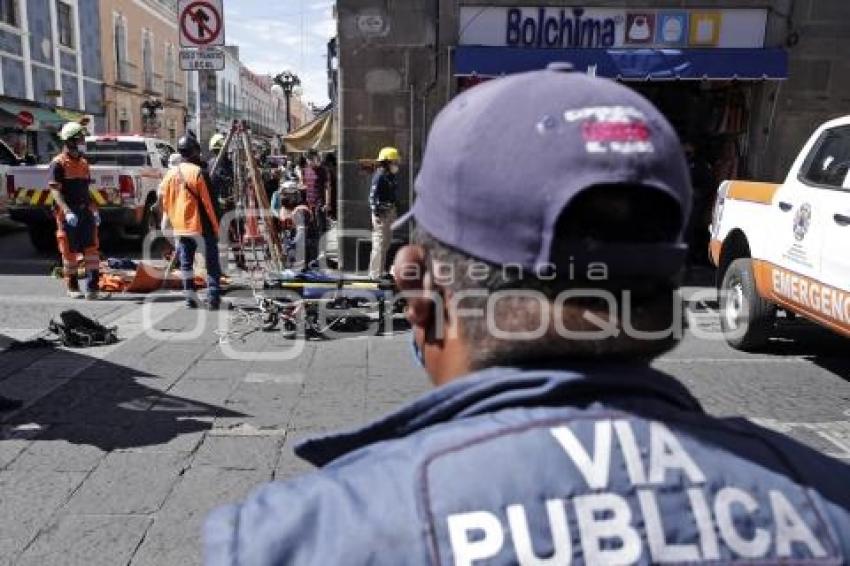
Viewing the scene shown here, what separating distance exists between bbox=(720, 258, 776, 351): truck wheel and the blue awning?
4123 millimetres

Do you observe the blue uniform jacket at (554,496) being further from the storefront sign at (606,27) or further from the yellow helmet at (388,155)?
the storefront sign at (606,27)

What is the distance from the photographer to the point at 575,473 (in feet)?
2.70

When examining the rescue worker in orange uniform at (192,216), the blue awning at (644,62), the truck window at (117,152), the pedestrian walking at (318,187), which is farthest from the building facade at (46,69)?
the blue awning at (644,62)

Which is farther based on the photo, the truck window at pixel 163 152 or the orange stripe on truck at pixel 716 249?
the truck window at pixel 163 152

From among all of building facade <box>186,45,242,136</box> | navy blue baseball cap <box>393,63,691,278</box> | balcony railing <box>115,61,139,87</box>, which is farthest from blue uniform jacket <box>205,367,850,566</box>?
building facade <box>186,45,242,136</box>

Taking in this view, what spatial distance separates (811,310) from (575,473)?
541cm

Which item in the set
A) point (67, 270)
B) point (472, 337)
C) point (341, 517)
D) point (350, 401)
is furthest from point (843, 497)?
point (67, 270)

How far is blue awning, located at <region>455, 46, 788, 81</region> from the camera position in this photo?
33.0 ft

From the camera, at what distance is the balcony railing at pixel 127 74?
3537 cm

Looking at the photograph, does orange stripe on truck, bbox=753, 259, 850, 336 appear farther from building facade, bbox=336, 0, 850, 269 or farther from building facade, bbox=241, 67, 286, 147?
building facade, bbox=241, 67, 286, 147

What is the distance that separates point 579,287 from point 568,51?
9962mm

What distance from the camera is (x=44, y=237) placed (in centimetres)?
1241

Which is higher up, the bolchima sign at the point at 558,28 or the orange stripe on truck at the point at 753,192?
the bolchima sign at the point at 558,28

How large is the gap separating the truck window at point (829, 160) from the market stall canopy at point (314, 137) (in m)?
10.6
